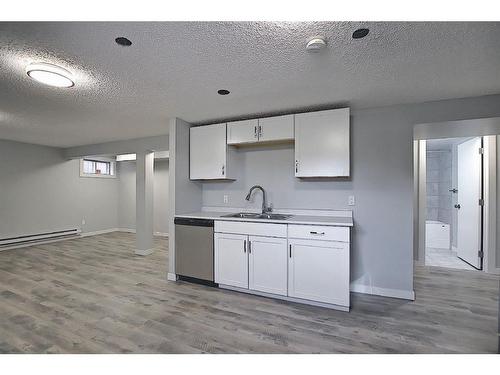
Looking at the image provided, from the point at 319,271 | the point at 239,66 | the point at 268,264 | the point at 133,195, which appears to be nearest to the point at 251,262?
the point at 268,264

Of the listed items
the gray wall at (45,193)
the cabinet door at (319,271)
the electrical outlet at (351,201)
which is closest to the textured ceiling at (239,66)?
the electrical outlet at (351,201)

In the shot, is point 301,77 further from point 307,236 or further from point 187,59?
point 307,236

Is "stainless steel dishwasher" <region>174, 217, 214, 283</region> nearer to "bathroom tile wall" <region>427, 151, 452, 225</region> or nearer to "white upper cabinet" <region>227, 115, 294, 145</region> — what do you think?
"white upper cabinet" <region>227, 115, 294, 145</region>

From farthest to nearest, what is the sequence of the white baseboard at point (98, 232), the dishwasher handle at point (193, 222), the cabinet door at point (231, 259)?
1. the white baseboard at point (98, 232)
2. the dishwasher handle at point (193, 222)
3. the cabinet door at point (231, 259)

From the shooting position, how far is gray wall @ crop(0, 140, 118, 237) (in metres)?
4.96

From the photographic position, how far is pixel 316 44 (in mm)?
1572

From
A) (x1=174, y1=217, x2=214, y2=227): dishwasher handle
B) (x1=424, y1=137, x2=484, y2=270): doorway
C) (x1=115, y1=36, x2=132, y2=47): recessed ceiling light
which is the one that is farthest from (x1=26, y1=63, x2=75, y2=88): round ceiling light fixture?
(x1=424, y1=137, x2=484, y2=270): doorway

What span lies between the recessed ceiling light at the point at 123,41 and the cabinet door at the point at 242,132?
5.48 feet

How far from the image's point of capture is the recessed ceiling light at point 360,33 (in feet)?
4.83

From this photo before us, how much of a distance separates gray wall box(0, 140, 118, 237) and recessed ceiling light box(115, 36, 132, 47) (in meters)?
5.27

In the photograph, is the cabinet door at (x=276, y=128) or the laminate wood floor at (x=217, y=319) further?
the cabinet door at (x=276, y=128)

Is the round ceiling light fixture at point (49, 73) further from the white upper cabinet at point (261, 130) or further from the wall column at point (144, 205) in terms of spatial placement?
the wall column at point (144, 205)

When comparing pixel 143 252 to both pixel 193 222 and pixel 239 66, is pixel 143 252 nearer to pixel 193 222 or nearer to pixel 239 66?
pixel 193 222
